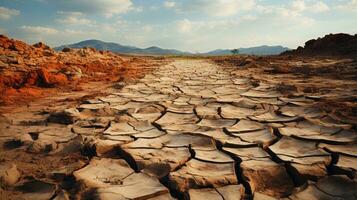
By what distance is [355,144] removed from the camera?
228 centimetres

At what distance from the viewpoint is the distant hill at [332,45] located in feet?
41.3

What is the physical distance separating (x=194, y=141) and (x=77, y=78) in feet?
17.3

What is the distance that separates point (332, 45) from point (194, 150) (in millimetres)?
14105

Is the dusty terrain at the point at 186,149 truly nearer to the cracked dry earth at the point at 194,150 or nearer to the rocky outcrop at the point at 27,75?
the cracked dry earth at the point at 194,150

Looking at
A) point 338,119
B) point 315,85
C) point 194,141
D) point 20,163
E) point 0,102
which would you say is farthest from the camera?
point 315,85

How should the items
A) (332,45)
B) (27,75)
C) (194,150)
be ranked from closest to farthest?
(194,150), (27,75), (332,45)

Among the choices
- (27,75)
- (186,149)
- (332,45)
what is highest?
(332,45)

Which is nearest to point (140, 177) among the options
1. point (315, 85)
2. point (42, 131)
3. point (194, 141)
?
point (194, 141)

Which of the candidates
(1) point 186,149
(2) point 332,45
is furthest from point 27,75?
(2) point 332,45

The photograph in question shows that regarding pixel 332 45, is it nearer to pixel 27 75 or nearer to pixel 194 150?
pixel 27 75

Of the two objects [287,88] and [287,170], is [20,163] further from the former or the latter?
[287,88]

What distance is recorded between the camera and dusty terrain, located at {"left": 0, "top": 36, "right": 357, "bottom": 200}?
1.77 meters

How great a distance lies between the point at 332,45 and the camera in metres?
14.3

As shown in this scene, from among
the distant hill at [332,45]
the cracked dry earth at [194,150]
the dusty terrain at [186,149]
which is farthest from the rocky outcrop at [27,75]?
the distant hill at [332,45]
